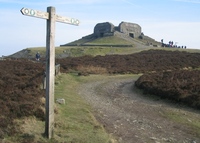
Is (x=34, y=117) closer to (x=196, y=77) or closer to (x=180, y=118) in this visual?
(x=180, y=118)

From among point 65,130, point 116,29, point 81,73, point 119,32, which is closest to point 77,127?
point 65,130

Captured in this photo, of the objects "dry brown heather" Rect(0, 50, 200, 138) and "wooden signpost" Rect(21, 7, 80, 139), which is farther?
"dry brown heather" Rect(0, 50, 200, 138)

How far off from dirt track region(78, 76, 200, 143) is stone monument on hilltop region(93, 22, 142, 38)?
60.5 m

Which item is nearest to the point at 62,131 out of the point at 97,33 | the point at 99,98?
the point at 99,98

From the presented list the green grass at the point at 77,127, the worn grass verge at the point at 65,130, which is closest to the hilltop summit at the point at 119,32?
the green grass at the point at 77,127

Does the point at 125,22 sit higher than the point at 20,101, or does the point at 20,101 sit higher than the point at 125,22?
the point at 125,22

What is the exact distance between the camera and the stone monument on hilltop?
262 ft

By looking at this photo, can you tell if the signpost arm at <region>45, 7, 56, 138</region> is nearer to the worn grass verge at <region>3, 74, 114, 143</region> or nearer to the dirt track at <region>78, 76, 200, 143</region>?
the worn grass verge at <region>3, 74, 114, 143</region>

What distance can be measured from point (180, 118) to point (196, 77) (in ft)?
30.4

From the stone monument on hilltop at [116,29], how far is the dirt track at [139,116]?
60.5 metres

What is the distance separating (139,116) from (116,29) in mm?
70064

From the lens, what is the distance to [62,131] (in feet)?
30.9

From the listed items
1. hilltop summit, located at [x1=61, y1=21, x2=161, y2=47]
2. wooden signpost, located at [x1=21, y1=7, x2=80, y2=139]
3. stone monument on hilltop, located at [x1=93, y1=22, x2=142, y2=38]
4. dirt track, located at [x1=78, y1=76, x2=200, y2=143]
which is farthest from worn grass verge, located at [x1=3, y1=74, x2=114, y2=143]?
stone monument on hilltop, located at [x1=93, y1=22, x2=142, y2=38]

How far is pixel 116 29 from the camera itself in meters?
81.9
